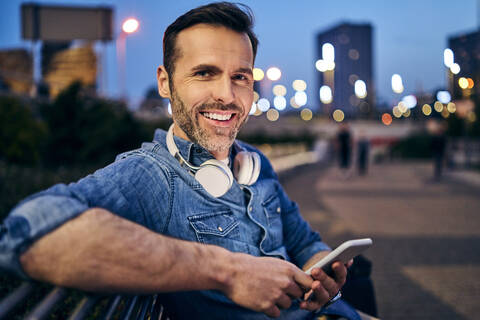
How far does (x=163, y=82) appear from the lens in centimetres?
199

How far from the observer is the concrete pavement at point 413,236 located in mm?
4238

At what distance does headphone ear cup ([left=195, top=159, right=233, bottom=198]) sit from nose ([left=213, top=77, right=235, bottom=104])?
10.3 inches

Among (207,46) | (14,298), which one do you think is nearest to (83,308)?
(14,298)

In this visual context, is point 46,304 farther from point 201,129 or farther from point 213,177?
point 201,129

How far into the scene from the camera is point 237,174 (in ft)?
6.57

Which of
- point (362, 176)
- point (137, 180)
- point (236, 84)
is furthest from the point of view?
point (362, 176)

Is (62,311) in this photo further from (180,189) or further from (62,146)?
(62,146)

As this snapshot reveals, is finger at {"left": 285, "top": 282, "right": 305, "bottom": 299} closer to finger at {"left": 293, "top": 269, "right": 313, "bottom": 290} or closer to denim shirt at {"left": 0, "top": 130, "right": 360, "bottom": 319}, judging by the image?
finger at {"left": 293, "top": 269, "right": 313, "bottom": 290}

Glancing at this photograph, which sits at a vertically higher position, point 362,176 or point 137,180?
point 137,180

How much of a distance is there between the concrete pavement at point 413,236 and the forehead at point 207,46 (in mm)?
2946

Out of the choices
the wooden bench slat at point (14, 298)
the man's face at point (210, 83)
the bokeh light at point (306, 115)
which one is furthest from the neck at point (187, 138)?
the bokeh light at point (306, 115)

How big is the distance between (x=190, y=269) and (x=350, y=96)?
144 feet

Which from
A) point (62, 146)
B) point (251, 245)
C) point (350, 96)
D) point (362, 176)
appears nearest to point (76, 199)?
point (251, 245)

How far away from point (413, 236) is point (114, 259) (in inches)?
253
